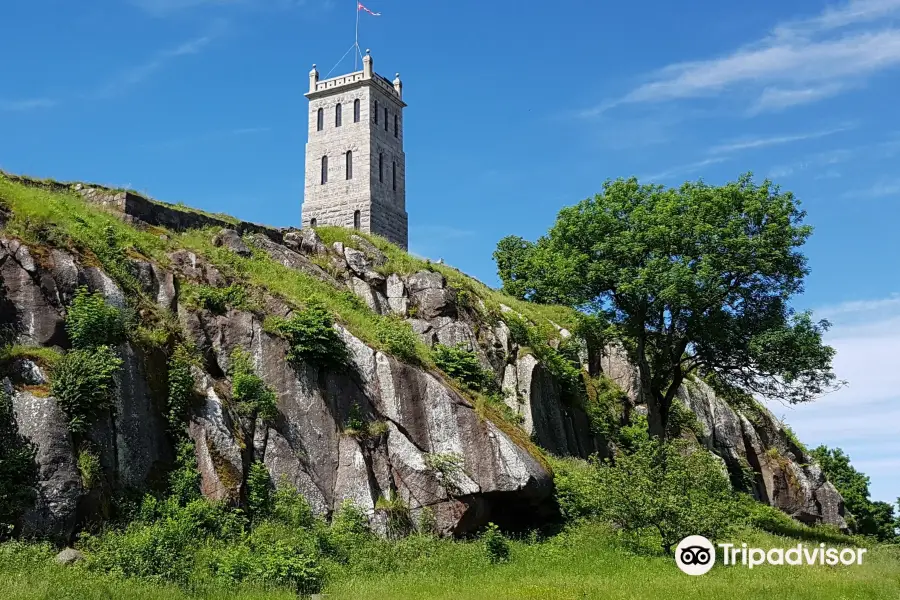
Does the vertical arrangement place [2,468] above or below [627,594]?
above

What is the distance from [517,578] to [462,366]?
9.39 meters

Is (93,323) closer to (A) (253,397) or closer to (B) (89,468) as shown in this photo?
(B) (89,468)

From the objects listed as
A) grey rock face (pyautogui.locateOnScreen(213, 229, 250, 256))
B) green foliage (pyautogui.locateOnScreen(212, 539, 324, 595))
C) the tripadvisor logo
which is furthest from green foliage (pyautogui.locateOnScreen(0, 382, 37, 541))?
the tripadvisor logo

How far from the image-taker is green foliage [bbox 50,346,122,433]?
1764 cm

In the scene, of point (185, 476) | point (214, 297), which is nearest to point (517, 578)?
point (185, 476)

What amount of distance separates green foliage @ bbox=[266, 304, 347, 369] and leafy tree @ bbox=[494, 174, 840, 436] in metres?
12.6

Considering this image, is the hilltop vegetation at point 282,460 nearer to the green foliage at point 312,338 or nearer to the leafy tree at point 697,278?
the green foliage at point 312,338

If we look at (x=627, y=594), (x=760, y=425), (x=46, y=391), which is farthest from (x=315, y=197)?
(x=627, y=594)

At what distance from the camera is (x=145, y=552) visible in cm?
1625

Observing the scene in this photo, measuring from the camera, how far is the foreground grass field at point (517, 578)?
14836 millimetres

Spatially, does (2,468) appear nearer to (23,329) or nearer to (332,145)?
(23,329)

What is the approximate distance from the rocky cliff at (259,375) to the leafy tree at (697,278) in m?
4.30

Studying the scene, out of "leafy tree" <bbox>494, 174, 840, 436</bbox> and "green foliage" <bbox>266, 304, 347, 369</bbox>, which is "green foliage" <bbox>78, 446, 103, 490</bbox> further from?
"leafy tree" <bbox>494, 174, 840, 436</bbox>

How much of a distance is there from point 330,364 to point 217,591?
8506 millimetres
